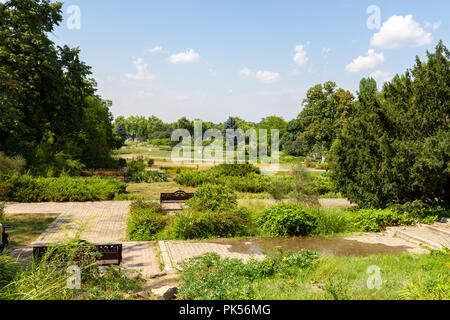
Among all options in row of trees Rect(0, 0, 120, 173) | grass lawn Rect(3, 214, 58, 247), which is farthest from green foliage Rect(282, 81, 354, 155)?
grass lawn Rect(3, 214, 58, 247)

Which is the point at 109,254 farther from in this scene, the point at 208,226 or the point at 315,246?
the point at 315,246

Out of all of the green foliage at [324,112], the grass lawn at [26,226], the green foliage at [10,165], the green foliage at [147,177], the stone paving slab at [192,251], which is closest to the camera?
the stone paving slab at [192,251]

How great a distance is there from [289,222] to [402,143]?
4.62 meters

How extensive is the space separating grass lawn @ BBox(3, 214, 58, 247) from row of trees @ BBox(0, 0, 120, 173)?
7.83m

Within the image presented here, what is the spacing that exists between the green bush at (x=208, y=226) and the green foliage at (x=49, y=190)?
7.07 meters

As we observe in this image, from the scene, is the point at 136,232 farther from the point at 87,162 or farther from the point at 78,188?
the point at 87,162

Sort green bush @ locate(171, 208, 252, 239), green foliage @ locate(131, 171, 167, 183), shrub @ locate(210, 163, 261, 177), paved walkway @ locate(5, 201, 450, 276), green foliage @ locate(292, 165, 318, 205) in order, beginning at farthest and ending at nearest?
green foliage @ locate(131, 171, 167, 183) → shrub @ locate(210, 163, 261, 177) → green foliage @ locate(292, 165, 318, 205) → green bush @ locate(171, 208, 252, 239) → paved walkway @ locate(5, 201, 450, 276)

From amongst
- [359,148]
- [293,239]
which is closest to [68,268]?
[293,239]

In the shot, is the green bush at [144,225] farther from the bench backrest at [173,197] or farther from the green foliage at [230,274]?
the green foliage at [230,274]

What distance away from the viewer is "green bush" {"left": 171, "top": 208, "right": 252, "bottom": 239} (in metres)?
9.16

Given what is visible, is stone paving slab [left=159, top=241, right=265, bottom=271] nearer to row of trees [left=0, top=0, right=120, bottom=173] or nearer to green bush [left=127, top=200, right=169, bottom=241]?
green bush [left=127, top=200, right=169, bottom=241]

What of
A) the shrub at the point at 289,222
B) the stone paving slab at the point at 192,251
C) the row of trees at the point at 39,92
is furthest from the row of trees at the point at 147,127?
the stone paving slab at the point at 192,251

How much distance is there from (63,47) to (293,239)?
76.1ft

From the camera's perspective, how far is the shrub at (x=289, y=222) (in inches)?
368
